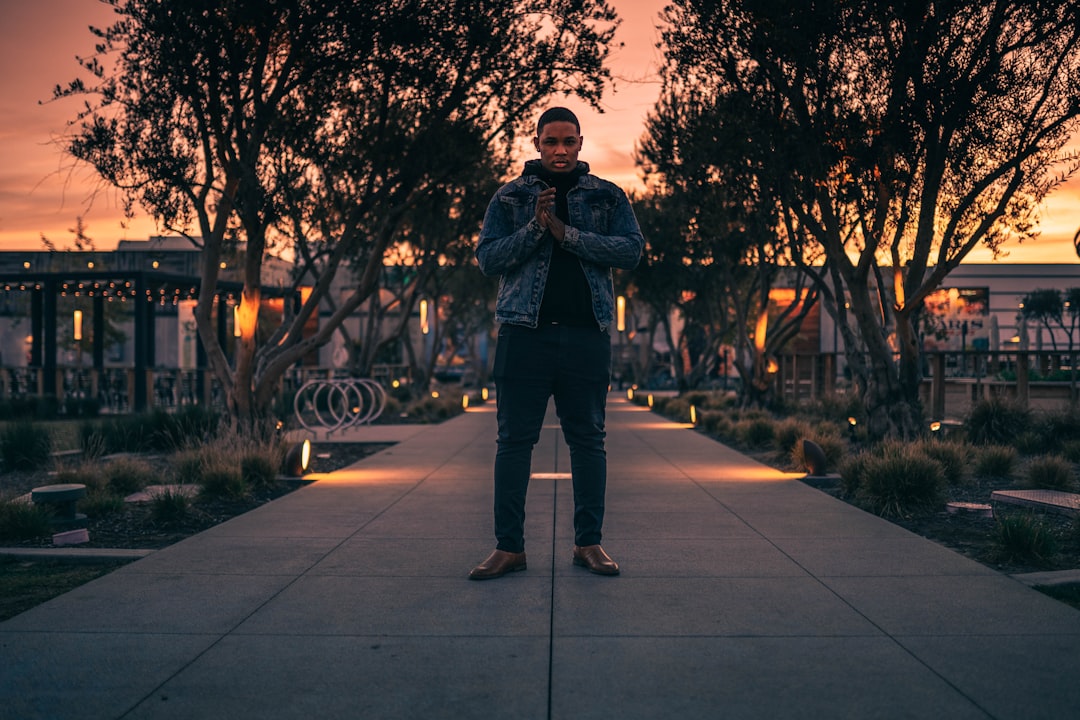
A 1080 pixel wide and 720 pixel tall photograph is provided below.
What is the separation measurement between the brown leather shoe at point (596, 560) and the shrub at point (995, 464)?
6.23 metres

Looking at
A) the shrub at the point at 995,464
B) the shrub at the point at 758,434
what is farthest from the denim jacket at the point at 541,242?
the shrub at the point at 758,434

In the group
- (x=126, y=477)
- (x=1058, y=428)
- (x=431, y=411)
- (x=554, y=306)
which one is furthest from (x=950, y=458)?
(x=431, y=411)

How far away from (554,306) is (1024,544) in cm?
291

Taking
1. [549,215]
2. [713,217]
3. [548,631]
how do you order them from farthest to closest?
[713,217]
[549,215]
[548,631]

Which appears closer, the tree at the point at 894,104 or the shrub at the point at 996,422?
the tree at the point at 894,104

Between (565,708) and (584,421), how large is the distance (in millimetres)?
2091

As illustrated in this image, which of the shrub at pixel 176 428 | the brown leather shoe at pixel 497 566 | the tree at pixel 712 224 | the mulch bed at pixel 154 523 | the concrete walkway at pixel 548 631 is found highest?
the tree at pixel 712 224

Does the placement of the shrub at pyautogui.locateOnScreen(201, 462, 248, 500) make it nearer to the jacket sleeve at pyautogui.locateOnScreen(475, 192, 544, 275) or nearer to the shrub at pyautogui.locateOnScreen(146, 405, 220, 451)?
the jacket sleeve at pyautogui.locateOnScreen(475, 192, 544, 275)

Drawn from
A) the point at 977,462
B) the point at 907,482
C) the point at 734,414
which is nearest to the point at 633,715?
the point at 907,482

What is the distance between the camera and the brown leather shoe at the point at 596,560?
5496 millimetres

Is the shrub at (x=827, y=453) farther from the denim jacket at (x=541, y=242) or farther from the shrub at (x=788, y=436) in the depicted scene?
the denim jacket at (x=541, y=242)

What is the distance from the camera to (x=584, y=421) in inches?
211

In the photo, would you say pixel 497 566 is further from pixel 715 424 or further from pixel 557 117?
pixel 715 424

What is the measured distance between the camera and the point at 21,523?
22.5ft
